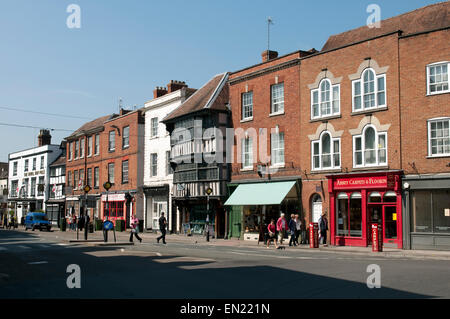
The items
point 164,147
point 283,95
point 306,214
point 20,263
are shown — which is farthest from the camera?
point 164,147

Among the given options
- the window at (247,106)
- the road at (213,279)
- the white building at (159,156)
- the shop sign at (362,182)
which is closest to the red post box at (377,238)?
the shop sign at (362,182)

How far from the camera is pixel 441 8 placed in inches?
1077

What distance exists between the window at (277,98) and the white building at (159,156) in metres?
11.0

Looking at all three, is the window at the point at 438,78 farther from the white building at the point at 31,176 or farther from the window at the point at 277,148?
the white building at the point at 31,176

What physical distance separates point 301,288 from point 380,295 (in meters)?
1.86

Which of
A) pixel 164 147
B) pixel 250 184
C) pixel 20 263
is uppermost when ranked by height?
pixel 164 147

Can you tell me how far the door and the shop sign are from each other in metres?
1.31

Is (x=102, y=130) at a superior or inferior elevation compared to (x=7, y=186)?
superior

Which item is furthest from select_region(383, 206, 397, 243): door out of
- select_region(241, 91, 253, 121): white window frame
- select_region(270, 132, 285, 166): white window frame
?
select_region(241, 91, 253, 121): white window frame

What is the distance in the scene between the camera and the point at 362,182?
27250 mm

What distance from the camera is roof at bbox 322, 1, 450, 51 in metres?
26.6

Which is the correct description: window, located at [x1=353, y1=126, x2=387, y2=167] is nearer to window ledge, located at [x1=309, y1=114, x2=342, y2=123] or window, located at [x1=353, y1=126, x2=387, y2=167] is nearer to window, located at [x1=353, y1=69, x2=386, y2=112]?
window, located at [x1=353, y1=69, x2=386, y2=112]

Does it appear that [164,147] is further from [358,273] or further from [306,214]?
[358,273]
